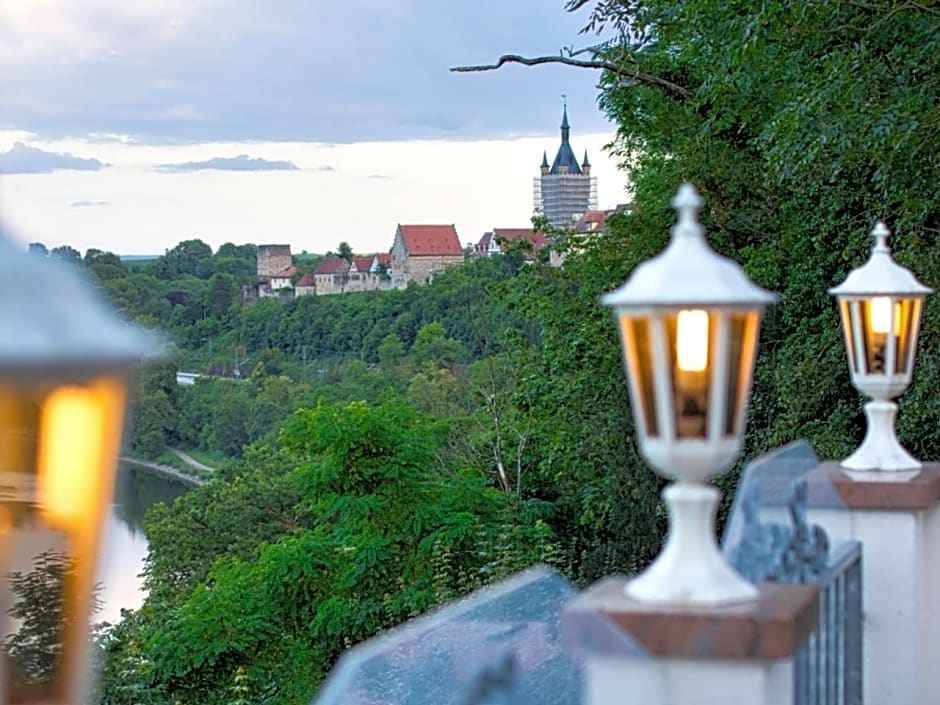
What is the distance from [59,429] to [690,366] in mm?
1277

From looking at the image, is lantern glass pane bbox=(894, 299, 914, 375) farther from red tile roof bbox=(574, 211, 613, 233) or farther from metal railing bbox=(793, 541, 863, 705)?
red tile roof bbox=(574, 211, 613, 233)

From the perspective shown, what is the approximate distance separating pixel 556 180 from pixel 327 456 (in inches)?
3737

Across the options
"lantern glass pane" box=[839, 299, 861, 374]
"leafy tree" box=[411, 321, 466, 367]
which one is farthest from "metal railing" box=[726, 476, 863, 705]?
"leafy tree" box=[411, 321, 466, 367]

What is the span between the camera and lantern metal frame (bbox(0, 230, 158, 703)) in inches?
39.0

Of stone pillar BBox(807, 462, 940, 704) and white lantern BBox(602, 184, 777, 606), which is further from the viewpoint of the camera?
stone pillar BBox(807, 462, 940, 704)

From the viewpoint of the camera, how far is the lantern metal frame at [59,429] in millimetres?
990

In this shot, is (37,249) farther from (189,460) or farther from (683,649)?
(189,460)

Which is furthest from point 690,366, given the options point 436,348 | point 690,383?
point 436,348

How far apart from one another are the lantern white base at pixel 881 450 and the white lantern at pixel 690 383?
5.09 feet

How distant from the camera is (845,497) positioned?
10.9ft

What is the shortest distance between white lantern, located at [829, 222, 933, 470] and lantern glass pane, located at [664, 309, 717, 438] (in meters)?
1.65

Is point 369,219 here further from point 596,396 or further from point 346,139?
point 596,396

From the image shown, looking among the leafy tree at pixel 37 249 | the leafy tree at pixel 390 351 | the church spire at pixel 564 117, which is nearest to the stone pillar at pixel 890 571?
the leafy tree at pixel 37 249

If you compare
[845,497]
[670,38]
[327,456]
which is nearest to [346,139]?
[327,456]
